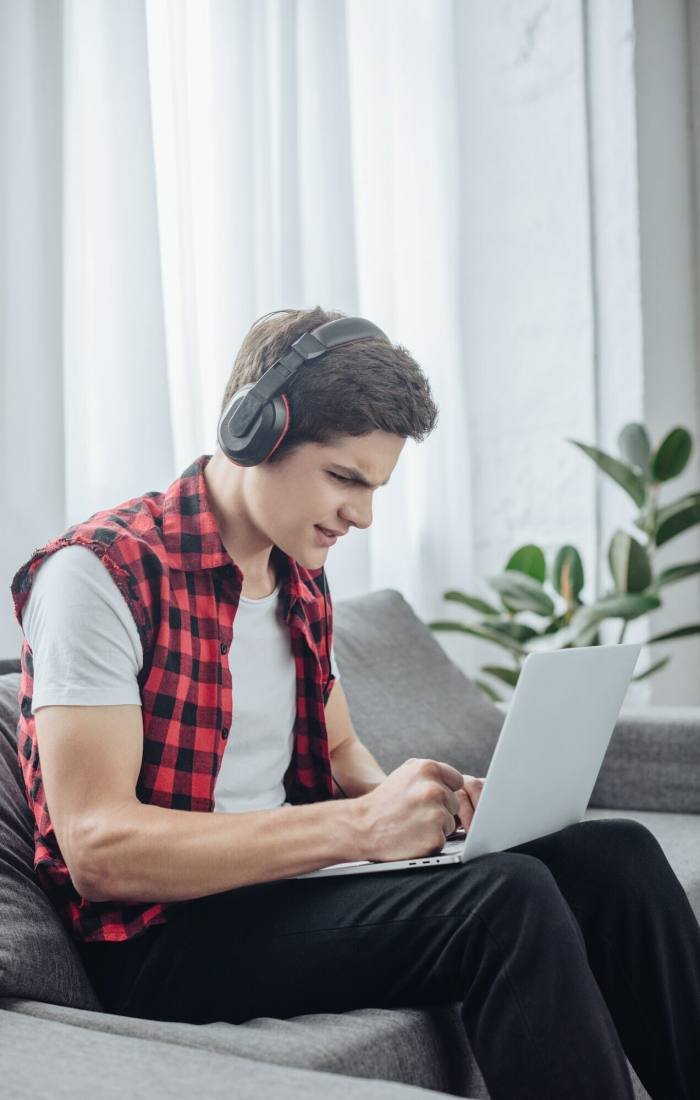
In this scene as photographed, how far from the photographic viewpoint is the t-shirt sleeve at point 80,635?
1.04 m

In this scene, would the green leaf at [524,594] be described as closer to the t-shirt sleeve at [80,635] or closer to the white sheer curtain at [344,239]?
the white sheer curtain at [344,239]

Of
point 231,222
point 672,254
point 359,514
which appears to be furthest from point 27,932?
point 672,254

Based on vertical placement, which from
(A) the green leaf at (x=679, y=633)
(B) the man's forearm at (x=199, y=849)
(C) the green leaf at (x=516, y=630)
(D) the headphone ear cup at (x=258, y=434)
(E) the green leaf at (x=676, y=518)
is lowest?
(A) the green leaf at (x=679, y=633)

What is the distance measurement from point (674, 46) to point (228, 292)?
1.88 m

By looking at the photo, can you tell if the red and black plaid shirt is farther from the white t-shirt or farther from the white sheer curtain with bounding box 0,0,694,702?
the white sheer curtain with bounding box 0,0,694,702

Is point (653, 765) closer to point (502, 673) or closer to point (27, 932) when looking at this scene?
point (502, 673)

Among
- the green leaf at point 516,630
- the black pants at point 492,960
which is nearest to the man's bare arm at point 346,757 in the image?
the black pants at point 492,960

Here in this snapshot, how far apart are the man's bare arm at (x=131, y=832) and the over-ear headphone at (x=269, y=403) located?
278 mm

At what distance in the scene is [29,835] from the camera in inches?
47.6

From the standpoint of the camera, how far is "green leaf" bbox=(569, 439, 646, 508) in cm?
270

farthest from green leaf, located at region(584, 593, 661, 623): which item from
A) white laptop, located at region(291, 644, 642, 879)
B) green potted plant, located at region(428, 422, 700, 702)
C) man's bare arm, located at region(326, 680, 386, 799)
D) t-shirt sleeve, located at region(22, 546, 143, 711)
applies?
t-shirt sleeve, located at region(22, 546, 143, 711)

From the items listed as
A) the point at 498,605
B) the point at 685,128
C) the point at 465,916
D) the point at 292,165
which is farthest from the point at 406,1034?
the point at 685,128

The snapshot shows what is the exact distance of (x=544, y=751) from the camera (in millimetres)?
1125

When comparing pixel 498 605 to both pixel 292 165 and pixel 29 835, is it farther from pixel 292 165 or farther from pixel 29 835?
pixel 29 835
